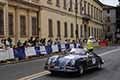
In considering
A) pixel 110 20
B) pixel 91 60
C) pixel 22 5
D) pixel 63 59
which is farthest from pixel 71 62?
pixel 110 20

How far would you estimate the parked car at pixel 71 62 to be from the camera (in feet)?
53.1

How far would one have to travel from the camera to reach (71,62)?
644 inches

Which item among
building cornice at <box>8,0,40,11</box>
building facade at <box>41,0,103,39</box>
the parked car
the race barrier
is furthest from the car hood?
building facade at <box>41,0,103,39</box>

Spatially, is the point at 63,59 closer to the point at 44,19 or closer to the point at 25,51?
the point at 25,51

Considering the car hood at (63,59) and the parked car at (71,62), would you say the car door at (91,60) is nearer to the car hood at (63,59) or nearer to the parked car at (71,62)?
the parked car at (71,62)

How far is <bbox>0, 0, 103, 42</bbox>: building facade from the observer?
1299 inches

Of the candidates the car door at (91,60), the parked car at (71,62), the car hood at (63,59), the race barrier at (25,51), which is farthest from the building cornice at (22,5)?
the car hood at (63,59)

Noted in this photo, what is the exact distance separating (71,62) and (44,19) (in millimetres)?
25739

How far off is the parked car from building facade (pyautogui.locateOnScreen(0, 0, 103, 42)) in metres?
14.1

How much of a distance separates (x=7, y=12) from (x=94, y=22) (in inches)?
1889

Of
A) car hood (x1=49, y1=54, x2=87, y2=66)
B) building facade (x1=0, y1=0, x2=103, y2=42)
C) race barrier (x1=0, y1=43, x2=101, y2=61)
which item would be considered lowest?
race barrier (x1=0, y1=43, x2=101, y2=61)

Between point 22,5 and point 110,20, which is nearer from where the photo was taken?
point 22,5

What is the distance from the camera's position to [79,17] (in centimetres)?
6131

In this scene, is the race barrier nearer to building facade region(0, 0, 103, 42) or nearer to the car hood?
Answer: building facade region(0, 0, 103, 42)
